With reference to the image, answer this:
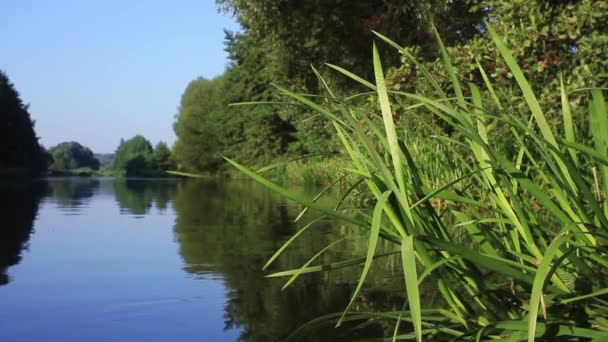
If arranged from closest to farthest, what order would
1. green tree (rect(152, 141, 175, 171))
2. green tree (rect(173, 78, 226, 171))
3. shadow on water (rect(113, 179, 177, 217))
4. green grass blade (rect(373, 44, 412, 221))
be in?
green grass blade (rect(373, 44, 412, 221)) → shadow on water (rect(113, 179, 177, 217)) → green tree (rect(173, 78, 226, 171)) → green tree (rect(152, 141, 175, 171))

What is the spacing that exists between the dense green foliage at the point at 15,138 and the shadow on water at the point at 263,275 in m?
45.8

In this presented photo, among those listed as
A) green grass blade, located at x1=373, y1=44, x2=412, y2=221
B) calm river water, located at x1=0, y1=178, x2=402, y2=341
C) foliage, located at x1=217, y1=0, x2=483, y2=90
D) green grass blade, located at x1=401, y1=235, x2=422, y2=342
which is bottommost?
calm river water, located at x1=0, y1=178, x2=402, y2=341

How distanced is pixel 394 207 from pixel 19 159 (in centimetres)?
5884

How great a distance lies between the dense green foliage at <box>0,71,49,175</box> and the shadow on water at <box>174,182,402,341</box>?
1801 inches

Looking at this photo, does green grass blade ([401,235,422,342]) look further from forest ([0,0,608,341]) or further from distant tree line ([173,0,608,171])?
A: distant tree line ([173,0,608,171])

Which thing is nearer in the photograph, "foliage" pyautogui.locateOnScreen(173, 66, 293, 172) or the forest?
the forest

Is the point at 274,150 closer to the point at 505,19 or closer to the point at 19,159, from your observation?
the point at 19,159

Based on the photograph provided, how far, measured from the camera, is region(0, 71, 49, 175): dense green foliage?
54688 mm

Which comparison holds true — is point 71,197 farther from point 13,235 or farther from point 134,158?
point 134,158

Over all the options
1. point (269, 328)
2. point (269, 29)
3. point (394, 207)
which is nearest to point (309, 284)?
point (269, 328)

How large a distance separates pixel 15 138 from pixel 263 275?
55.7 metres

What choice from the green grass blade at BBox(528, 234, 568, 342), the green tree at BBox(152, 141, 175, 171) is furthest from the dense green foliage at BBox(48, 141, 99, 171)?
the green grass blade at BBox(528, 234, 568, 342)

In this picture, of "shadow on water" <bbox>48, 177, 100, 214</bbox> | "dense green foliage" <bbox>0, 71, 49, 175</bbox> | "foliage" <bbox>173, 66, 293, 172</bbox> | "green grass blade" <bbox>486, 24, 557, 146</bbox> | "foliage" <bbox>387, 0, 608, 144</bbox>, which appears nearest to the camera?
"green grass blade" <bbox>486, 24, 557, 146</bbox>

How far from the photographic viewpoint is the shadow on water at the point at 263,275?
3.26 m
